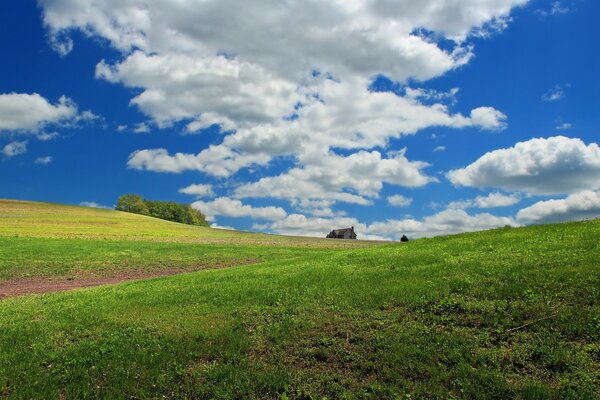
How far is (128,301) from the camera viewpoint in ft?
65.6

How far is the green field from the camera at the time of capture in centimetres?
1054

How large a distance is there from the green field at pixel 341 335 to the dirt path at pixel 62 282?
9727 mm

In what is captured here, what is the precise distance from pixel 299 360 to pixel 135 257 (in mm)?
40625

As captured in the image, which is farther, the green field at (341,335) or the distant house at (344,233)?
the distant house at (344,233)

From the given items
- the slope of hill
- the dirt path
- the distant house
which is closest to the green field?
the dirt path

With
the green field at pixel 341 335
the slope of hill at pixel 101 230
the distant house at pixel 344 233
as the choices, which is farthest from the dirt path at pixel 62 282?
the distant house at pixel 344 233

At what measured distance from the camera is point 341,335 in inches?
518

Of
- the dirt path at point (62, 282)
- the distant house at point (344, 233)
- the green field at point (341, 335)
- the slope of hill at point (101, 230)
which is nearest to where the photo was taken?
the green field at point (341, 335)

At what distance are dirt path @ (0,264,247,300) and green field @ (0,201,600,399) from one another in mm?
9727

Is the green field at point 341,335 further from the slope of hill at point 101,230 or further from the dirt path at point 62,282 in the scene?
the slope of hill at point 101,230

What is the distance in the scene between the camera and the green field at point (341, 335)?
10.5m

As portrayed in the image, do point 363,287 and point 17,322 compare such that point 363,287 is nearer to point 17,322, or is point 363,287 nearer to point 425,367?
point 425,367

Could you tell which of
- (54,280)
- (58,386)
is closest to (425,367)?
(58,386)

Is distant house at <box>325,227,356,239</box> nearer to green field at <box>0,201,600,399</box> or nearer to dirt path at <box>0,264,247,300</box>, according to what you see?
dirt path at <box>0,264,247,300</box>
